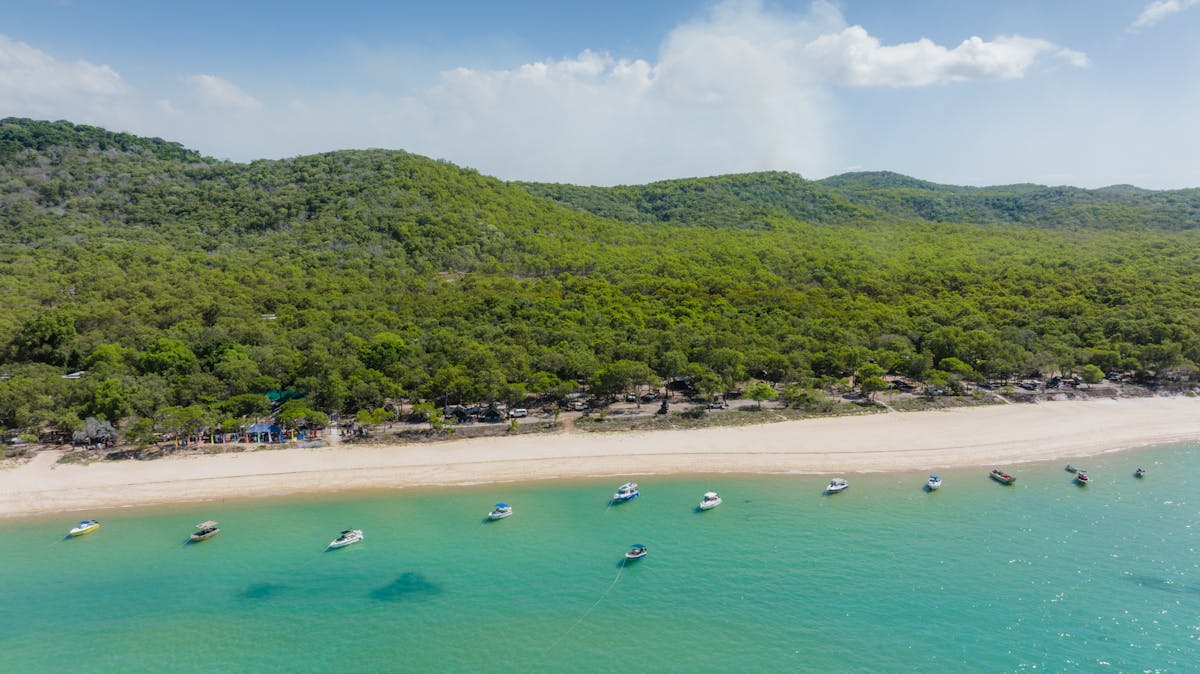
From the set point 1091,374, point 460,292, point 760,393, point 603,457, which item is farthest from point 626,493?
point 460,292

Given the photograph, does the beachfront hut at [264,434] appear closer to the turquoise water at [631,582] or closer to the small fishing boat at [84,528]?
the turquoise water at [631,582]

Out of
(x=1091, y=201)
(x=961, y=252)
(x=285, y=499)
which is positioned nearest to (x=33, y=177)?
(x=285, y=499)

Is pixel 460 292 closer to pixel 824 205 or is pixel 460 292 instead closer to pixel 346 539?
pixel 346 539

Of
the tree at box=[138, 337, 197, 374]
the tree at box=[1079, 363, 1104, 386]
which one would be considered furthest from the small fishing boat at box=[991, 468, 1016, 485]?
the tree at box=[138, 337, 197, 374]

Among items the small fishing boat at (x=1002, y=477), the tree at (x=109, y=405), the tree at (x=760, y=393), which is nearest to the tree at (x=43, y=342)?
the tree at (x=109, y=405)

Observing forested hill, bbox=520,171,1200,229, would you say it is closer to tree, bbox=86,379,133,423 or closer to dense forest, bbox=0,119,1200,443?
dense forest, bbox=0,119,1200,443

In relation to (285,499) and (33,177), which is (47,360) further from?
(33,177)
